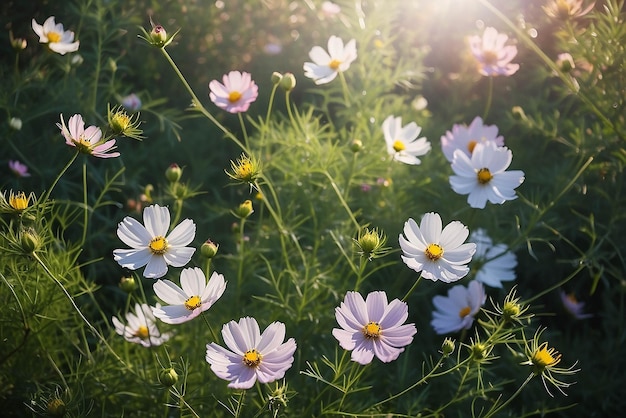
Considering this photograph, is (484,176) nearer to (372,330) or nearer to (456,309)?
(456,309)

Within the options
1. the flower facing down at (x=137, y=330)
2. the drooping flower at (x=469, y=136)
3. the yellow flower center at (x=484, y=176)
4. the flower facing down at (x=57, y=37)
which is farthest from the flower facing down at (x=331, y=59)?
the flower facing down at (x=137, y=330)

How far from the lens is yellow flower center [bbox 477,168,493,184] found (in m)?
1.30

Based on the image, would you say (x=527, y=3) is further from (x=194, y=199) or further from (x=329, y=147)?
(x=194, y=199)

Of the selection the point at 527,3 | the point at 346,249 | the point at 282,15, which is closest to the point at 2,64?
the point at 282,15

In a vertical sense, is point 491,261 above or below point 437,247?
below

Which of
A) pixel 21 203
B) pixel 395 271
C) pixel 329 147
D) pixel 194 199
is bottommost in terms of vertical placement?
pixel 194 199

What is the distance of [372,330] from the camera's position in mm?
986

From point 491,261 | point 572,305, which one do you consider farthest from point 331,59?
point 572,305

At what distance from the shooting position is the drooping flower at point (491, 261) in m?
1.50

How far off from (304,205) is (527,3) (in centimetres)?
115

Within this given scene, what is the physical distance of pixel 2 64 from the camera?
185cm

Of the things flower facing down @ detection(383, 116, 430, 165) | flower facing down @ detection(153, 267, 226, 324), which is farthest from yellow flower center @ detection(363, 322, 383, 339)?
flower facing down @ detection(383, 116, 430, 165)

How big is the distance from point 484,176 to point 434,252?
310mm

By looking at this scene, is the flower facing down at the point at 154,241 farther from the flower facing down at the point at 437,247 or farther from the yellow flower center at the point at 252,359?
the flower facing down at the point at 437,247
